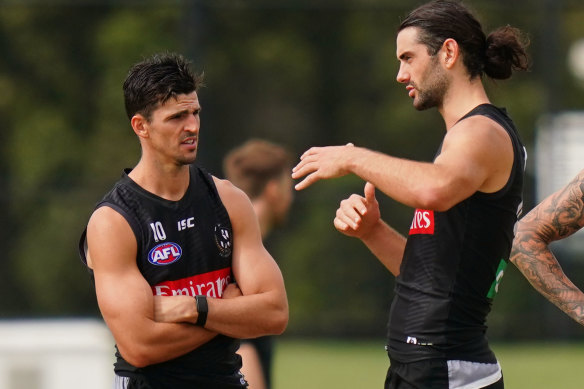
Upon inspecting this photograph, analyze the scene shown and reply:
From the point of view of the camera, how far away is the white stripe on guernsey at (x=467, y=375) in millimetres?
4590

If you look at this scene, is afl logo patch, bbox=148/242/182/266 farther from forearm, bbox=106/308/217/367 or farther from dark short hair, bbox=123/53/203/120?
dark short hair, bbox=123/53/203/120

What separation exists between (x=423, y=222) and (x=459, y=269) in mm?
238

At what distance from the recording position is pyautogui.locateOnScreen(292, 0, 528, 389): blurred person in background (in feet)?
14.5

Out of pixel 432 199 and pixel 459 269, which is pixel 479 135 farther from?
pixel 459 269

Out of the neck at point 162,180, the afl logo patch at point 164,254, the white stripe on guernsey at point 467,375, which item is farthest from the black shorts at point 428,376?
the neck at point 162,180

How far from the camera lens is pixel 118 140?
17.0 m

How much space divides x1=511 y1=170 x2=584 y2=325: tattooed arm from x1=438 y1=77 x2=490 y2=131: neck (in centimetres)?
73

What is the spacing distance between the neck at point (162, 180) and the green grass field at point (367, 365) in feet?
23.0

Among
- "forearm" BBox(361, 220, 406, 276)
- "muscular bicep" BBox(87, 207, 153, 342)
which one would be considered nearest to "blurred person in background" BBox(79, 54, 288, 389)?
"muscular bicep" BBox(87, 207, 153, 342)

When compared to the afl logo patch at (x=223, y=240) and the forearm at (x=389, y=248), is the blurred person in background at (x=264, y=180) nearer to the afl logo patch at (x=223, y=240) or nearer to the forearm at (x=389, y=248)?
the forearm at (x=389, y=248)

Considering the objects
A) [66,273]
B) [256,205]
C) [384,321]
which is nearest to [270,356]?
[256,205]

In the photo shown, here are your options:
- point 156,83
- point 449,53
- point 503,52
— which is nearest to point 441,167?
point 449,53

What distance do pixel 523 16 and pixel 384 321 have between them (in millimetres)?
4387

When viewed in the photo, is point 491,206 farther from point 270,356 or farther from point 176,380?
point 270,356
